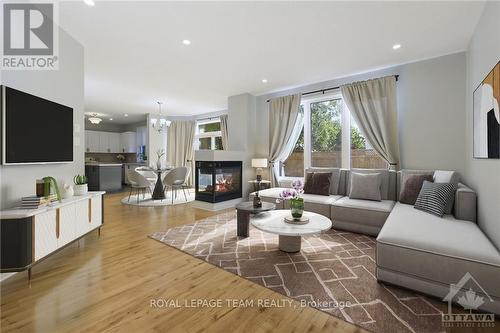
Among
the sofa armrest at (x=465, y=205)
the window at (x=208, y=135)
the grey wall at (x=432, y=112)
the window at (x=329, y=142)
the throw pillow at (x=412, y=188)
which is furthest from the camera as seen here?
the window at (x=208, y=135)

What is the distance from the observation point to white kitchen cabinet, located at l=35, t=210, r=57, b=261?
1.97 m

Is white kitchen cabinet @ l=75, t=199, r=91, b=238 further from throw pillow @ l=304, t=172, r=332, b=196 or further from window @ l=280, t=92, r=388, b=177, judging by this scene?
window @ l=280, t=92, r=388, b=177

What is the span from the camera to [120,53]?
10.8 ft

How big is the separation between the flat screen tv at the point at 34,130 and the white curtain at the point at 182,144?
5179mm

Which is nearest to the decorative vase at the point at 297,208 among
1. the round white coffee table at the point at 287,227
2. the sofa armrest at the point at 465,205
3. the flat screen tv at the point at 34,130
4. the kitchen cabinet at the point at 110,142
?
the round white coffee table at the point at 287,227

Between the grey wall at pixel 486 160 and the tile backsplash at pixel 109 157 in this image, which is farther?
the tile backsplash at pixel 109 157

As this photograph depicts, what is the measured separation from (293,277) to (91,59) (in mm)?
4357

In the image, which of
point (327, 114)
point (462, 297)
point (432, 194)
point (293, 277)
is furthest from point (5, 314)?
point (327, 114)

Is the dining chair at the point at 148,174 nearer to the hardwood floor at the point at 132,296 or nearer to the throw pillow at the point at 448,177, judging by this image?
the hardwood floor at the point at 132,296

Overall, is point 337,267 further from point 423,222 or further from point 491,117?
point 491,117

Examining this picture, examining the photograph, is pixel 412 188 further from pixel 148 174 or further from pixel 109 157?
pixel 109 157

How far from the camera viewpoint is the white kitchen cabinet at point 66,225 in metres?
2.26

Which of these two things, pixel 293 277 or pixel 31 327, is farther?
pixel 293 277

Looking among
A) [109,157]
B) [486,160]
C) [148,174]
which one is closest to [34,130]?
[486,160]
